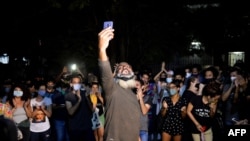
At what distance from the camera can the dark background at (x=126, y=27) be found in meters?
17.7

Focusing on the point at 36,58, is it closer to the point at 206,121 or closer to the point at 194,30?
the point at 194,30

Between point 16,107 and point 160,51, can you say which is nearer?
point 16,107

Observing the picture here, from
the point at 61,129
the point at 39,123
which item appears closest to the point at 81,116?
the point at 39,123

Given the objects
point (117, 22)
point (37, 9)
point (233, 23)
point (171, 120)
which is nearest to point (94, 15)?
point (117, 22)

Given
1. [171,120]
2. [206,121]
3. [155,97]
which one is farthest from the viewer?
[155,97]

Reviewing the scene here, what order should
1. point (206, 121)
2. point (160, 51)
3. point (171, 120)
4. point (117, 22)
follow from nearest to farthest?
1. point (206, 121)
2. point (171, 120)
3. point (117, 22)
4. point (160, 51)

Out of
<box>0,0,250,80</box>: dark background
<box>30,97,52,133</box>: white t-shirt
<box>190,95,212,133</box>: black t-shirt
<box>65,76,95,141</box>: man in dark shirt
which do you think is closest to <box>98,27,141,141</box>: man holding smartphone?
<box>190,95,212,133</box>: black t-shirt

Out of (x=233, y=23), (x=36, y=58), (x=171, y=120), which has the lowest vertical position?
(x=171, y=120)

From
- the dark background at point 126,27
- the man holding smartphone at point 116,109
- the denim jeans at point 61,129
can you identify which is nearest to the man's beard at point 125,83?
the man holding smartphone at point 116,109

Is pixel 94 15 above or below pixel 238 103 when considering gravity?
above

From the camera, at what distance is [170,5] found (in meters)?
18.9

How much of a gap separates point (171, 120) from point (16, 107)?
11.0 feet

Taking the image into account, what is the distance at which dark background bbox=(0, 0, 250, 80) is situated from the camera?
57.9 ft

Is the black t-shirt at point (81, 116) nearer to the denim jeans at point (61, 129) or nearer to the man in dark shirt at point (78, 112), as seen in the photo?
the man in dark shirt at point (78, 112)
